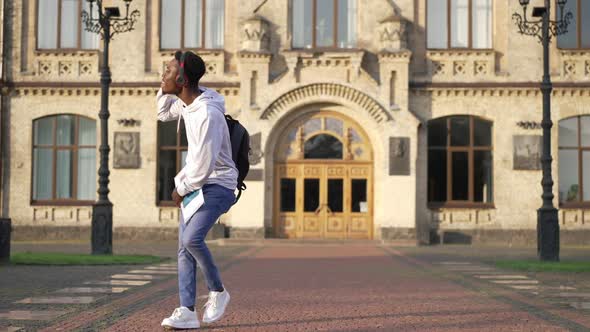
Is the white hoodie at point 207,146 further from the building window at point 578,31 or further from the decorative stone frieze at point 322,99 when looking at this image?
the building window at point 578,31

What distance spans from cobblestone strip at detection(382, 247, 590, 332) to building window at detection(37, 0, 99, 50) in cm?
1682

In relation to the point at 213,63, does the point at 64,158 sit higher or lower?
lower

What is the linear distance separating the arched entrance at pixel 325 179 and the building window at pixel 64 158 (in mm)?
6127

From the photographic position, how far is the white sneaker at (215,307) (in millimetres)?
6585

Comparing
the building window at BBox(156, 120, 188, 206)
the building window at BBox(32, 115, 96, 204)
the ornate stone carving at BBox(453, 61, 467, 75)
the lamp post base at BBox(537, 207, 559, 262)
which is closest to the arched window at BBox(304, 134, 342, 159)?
the building window at BBox(156, 120, 188, 206)

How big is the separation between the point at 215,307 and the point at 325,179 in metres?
19.5

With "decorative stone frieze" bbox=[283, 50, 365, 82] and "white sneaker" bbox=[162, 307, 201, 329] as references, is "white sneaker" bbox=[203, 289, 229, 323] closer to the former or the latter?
"white sneaker" bbox=[162, 307, 201, 329]

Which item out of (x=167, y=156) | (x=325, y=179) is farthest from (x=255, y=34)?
(x=325, y=179)

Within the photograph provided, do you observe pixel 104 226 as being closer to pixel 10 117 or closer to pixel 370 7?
pixel 10 117

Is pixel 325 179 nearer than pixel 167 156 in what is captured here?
Yes

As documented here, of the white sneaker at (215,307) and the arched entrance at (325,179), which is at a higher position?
the arched entrance at (325,179)

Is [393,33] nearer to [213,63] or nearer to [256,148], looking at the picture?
[256,148]

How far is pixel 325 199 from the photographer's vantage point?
2603 cm

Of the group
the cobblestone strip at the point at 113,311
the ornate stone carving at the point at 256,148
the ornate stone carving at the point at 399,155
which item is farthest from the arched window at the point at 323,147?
the cobblestone strip at the point at 113,311
